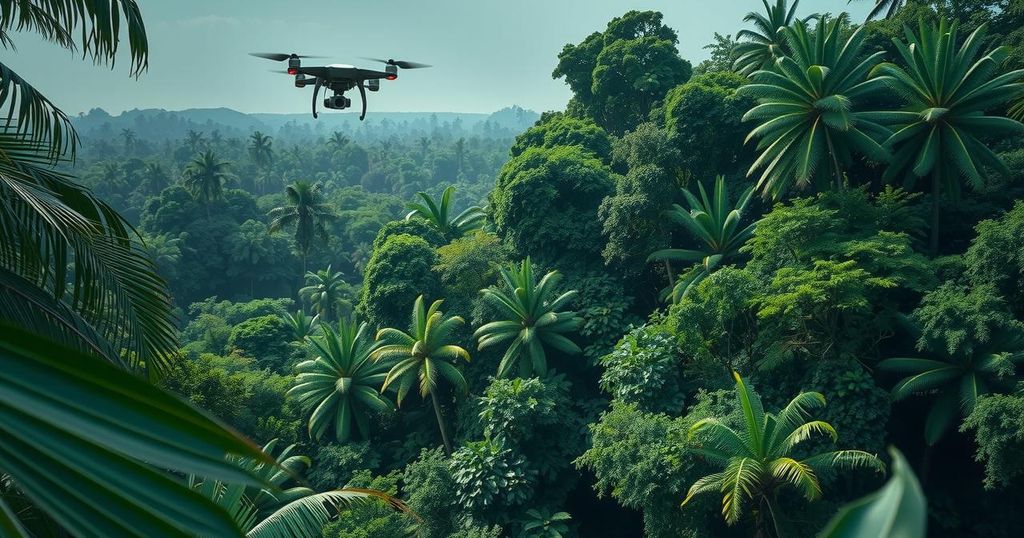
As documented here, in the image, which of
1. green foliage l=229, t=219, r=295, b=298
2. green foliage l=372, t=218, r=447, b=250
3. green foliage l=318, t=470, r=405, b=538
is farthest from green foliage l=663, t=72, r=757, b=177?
green foliage l=229, t=219, r=295, b=298

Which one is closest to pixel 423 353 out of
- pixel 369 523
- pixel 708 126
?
pixel 369 523

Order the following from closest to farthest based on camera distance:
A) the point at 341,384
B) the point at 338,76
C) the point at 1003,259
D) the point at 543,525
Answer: the point at 338,76
the point at 1003,259
the point at 543,525
the point at 341,384

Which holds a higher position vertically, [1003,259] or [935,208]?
[935,208]

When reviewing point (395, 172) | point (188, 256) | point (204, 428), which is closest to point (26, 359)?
point (204, 428)

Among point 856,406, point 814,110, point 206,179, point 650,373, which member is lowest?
point 650,373

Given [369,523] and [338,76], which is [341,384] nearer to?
[369,523]

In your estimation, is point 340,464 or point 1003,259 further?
point 340,464

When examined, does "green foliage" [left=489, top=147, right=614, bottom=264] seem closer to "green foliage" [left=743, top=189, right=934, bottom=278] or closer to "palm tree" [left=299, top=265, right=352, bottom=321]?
"green foliage" [left=743, top=189, right=934, bottom=278]
